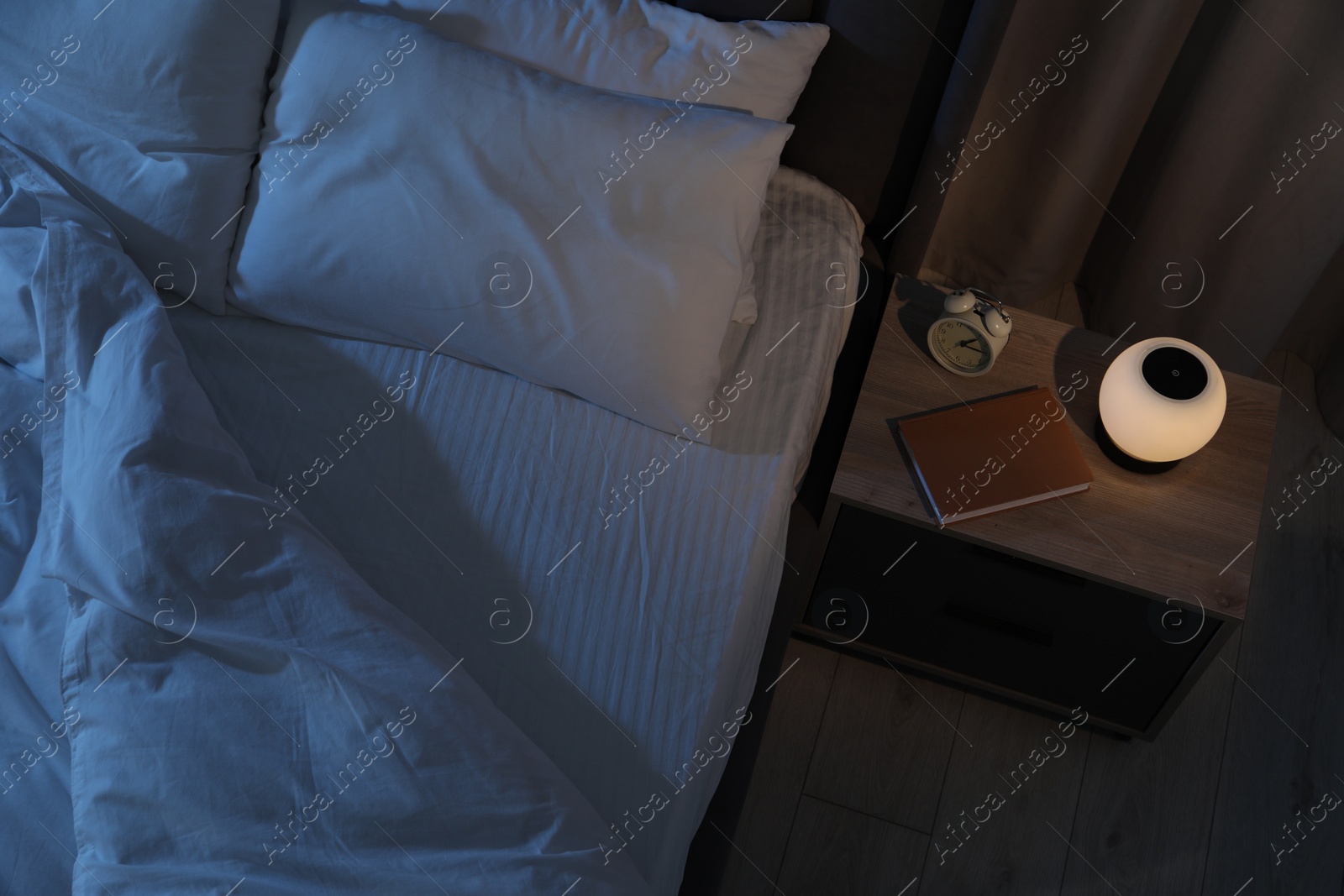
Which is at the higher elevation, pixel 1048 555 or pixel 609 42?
pixel 609 42

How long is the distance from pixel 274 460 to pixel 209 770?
1.54 feet

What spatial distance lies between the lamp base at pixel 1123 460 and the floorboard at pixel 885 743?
53 cm

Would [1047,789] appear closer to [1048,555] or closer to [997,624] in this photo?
[997,624]

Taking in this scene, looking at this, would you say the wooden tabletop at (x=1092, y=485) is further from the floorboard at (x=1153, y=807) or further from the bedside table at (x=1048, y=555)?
the floorboard at (x=1153, y=807)

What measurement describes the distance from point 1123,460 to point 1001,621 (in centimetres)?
31

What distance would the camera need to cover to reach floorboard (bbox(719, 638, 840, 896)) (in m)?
1.63

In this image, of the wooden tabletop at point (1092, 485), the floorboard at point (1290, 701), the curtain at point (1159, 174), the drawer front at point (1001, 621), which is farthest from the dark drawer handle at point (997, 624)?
the curtain at point (1159, 174)

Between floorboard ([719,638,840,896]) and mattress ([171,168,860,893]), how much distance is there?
41cm

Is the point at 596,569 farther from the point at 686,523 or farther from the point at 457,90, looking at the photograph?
the point at 457,90

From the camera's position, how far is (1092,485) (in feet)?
4.93

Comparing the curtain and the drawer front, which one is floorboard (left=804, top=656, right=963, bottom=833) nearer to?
the drawer front

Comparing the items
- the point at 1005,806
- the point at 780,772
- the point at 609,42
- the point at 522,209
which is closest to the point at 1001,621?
the point at 1005,806

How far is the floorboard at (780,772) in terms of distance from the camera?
5.34ft

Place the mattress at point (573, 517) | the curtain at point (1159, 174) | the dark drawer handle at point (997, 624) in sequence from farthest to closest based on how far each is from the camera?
the curtain at point (1159, 174), the dark drawer handle at point (997, 624), the mattress at point (573, 517)
